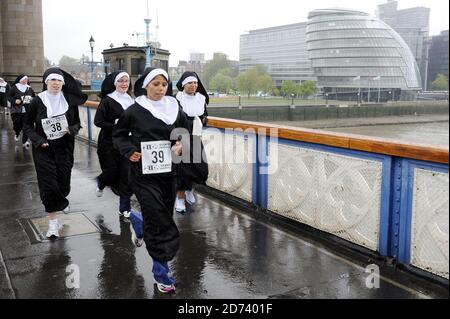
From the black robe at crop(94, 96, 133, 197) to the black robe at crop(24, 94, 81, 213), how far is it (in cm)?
42

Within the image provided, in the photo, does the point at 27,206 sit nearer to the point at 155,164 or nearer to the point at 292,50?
the point at 155,164

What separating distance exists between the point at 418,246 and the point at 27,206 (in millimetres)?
5239

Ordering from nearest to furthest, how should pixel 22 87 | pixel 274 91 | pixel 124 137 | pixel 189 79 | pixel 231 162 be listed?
pixel 124 137
pixel 189 79
pixel 231 162
pixel 22 87
pixel 274 91

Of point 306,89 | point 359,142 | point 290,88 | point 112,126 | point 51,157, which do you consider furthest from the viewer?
point 306,89

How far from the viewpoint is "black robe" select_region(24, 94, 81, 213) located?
5.41 meters

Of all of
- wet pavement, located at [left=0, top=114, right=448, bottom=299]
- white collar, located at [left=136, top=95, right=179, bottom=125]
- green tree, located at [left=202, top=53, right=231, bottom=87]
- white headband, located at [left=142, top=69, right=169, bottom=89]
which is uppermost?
green tree, located at [left=202, top=53, right=231, bottom=87]

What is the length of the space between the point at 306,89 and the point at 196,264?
94931 millimetres

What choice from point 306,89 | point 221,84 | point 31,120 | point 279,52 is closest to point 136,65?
point 31,120

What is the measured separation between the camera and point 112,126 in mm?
6121

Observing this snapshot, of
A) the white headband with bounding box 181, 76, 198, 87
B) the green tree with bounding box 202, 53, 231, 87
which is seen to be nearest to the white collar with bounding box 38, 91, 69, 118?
the white headband with bounding box 181, 76, 198, 87

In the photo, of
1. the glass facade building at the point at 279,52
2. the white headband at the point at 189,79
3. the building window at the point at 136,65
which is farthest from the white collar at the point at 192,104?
the glass facade building at the point at 279,52

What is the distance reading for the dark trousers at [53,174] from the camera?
5402mm

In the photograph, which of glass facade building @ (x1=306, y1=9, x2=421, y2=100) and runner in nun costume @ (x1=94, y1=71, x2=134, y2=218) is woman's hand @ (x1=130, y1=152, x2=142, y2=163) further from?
glass facade building @ (x1=306, y1=9, x2=421, y2=100)

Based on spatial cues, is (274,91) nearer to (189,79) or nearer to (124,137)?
(189,79)
